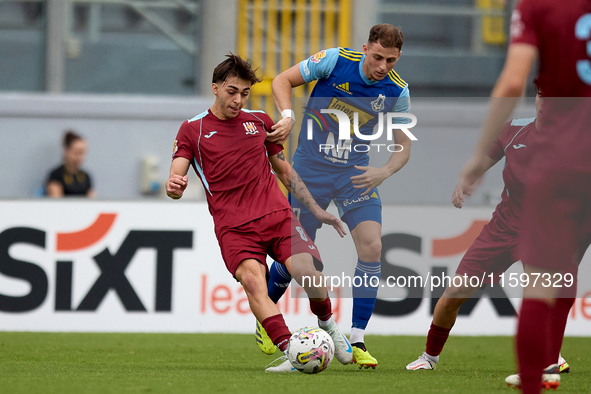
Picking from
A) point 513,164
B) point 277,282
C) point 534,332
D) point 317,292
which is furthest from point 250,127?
point 534,332

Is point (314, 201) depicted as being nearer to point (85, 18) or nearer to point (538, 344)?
point (538, 344)

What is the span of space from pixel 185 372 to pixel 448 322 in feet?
5.34

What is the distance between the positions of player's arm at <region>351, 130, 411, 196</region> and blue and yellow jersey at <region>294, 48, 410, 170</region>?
10 centimetres

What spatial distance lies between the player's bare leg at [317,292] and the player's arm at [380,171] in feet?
2.54

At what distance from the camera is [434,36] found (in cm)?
1139

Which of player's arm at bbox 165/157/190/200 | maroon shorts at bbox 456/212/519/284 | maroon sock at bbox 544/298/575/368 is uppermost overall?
player's arm at bbox 165/157/190/200

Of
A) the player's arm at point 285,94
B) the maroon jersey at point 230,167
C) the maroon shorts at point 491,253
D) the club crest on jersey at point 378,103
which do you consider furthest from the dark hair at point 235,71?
the maroon shorts at point 491,253

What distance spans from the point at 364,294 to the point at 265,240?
0.93 metres

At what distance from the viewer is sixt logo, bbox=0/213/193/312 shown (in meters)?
7.29

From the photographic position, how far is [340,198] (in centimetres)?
532

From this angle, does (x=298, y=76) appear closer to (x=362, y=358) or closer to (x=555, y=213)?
(x=362, y=358)

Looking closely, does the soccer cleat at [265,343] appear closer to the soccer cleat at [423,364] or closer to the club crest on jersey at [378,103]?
the soccer cleat at [423,364]

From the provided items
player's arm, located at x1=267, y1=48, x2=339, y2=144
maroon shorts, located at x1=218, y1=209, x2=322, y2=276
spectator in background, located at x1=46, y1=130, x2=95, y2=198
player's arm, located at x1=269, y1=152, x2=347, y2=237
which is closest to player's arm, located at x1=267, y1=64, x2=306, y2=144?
player's arm, located at x1=267, y1=48, x2=339, y2=144

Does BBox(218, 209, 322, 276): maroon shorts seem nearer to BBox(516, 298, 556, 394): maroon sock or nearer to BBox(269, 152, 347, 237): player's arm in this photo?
BBox(269, 152, 347, 237): player's arm
